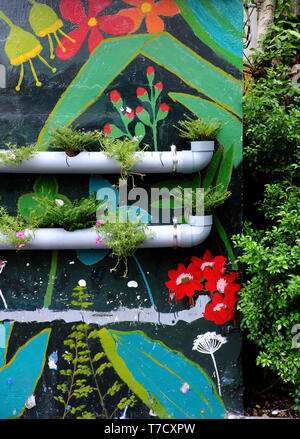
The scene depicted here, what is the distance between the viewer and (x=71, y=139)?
152 inches

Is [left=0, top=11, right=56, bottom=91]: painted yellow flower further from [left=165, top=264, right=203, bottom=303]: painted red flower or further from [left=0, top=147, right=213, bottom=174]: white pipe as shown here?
[left=165, top=264, right=203, bottom=303]: painted red flower

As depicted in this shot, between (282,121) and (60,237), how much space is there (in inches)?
108

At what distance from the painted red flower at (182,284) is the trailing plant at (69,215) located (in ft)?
3.47

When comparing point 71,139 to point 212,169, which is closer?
point 71,139

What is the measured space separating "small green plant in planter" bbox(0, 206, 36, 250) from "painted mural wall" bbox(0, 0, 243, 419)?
13.3 inches

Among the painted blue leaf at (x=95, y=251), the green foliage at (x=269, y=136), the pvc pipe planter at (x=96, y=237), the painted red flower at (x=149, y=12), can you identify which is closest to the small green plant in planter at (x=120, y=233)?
the pvc pipe planter at (x=96, y=237)

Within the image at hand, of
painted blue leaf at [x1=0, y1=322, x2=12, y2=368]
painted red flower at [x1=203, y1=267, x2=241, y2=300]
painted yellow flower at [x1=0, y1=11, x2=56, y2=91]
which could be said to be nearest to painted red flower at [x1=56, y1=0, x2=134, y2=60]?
painted yellow flower at [x1=0, y1=11, x2=56, y2=91]

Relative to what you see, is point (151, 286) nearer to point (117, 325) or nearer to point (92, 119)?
point (117, 325)

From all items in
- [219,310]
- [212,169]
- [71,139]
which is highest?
[71,139]

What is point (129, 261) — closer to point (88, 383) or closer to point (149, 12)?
point (88, 383)

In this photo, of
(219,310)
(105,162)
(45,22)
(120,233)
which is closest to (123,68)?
(45,22)

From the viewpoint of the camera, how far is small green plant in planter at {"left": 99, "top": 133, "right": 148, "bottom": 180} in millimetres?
3852

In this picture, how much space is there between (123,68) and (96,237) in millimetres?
1871

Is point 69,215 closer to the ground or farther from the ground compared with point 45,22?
closer to the ground
